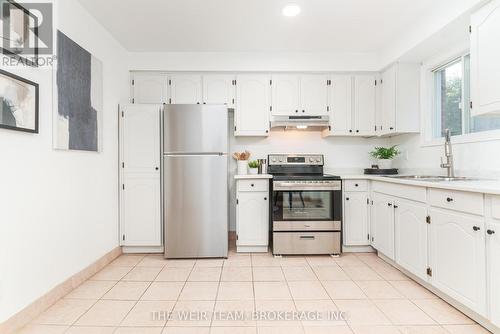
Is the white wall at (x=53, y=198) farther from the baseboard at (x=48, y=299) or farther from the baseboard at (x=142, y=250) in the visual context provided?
the baseboard at (x=142, y=250)

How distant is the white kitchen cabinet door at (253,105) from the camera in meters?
3.54

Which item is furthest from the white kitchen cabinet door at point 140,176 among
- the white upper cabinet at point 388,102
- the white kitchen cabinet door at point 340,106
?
the white upper cabinet at point 388,102

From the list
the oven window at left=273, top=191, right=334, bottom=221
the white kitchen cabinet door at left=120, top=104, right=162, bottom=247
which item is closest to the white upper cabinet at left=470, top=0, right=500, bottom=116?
the oven window at left=273, top=191, right=334, bottom=221

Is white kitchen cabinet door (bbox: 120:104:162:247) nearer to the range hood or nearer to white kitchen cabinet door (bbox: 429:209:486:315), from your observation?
the range hood

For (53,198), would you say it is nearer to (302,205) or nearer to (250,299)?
(250,299)

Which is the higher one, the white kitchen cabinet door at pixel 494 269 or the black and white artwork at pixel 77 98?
the black and white artwork at pixel 77 98

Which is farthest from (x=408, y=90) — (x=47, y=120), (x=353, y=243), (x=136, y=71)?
(x=47, y=120)

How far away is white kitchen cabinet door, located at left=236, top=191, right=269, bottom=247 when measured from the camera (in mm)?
3270

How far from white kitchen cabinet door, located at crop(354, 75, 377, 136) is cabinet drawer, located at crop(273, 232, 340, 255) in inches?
56.5

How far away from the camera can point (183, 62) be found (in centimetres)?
346

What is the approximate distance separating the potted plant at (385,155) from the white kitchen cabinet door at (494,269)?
6.46 ft

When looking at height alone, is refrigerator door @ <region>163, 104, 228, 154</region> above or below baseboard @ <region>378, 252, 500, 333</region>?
above

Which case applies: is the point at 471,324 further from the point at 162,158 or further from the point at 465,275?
the point at 162,158

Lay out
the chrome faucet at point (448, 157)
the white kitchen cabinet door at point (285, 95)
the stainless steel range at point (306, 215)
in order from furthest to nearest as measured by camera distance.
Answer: the white kitchen cabinet door at point (285, 95)
the stainless steel range at point (306, 215)
the chrome faucet at point (448, 157)
